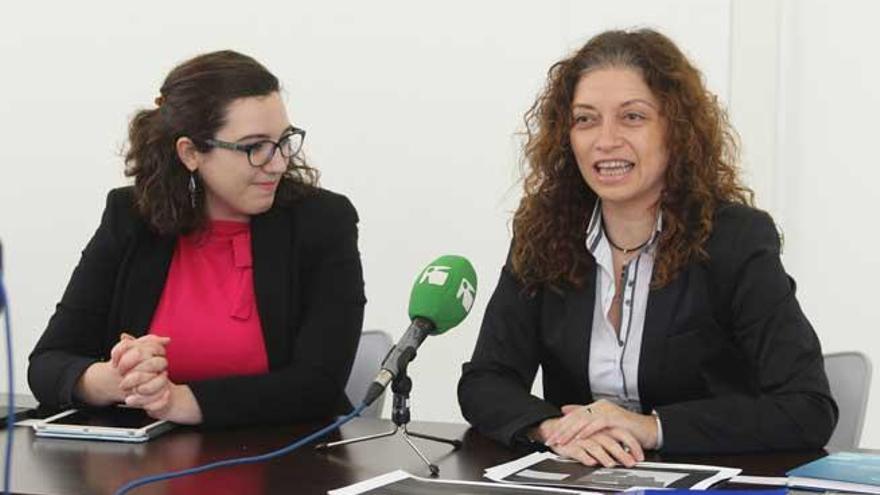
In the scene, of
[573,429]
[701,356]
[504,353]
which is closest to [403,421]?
[573,429]

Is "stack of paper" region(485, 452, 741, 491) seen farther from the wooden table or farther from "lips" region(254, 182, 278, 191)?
"lips" region(254, 182, 278, 191)

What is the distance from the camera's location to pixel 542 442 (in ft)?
6.84

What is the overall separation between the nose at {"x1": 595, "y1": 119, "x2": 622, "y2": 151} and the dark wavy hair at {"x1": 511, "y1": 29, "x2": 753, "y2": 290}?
0.10m

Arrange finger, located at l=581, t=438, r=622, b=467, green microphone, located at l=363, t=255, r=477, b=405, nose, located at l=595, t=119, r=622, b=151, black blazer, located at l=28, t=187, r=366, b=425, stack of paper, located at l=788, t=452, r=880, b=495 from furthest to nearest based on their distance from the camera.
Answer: black blazer, located at l=28, t=187, r=366, b=425, nose, located at l=595, t=119, r=622, b=151, finger, located at l=581, t=438, r=622, b=467, green microphone, located at l=363, t=255, r=477, b=405, stack of paper, located at l=788, t=452, r=880, b=495

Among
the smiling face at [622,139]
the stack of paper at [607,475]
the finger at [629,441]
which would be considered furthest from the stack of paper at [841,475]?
the smiling face at [622,139]

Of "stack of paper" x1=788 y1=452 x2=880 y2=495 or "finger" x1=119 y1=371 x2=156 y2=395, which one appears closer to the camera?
"stack of paper" x1=788 y1=452 x2=880 y2=495

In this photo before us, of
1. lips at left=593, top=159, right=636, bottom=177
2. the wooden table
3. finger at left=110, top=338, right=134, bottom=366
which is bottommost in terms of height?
the wooden table

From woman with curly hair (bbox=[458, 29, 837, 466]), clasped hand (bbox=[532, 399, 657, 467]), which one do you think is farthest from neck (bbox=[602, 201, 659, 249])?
clasped hand (bbox=[532, 399, 657, 467])

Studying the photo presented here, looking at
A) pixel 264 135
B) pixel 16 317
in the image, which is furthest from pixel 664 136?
pixel 16 317

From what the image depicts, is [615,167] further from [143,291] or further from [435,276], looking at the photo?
[143,291]

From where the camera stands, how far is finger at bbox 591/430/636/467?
190cm

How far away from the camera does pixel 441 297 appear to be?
1885 mm

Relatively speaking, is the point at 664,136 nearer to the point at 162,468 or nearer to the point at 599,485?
the point at 599,485

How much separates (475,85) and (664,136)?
1.46 m
